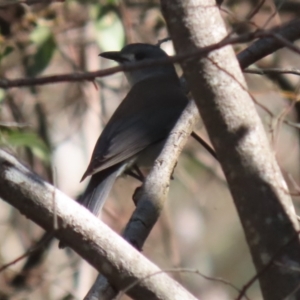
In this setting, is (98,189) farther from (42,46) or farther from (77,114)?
(77,114)

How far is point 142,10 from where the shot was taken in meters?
6.29

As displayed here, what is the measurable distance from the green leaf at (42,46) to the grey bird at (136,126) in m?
0.46

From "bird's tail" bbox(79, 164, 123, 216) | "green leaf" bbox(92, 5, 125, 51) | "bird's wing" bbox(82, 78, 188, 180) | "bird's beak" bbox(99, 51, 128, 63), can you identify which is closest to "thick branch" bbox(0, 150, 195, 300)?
"bird's tail" bbox(79, 164, 123, 216)

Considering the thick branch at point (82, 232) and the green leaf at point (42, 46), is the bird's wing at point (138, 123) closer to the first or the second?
the green leaf at point (42, 46)

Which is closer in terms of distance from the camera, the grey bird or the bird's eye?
the grey bird

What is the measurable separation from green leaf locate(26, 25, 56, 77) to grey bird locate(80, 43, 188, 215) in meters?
0.46

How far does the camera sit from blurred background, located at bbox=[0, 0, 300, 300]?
18.3 ft

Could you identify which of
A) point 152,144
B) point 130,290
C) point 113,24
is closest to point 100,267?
point 130,290

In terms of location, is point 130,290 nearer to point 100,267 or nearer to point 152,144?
point 100,267

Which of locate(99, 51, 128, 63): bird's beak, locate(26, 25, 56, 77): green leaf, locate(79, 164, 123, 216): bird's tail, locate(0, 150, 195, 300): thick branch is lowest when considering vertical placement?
locate(0, 150, 195, 300): thick branch

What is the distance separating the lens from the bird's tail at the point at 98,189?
13.5ft

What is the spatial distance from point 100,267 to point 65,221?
0.22 meters

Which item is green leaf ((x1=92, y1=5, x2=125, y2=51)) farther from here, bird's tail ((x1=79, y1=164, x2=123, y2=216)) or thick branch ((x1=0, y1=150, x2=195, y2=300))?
thick branch ((x1=0, y1=150, x2=195, y2=300))

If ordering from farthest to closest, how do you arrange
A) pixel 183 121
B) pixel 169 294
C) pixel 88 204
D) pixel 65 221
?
1. pixel 88 204
2. pixel 183 121
3. pixel 169 294
4. pixel 65 221
